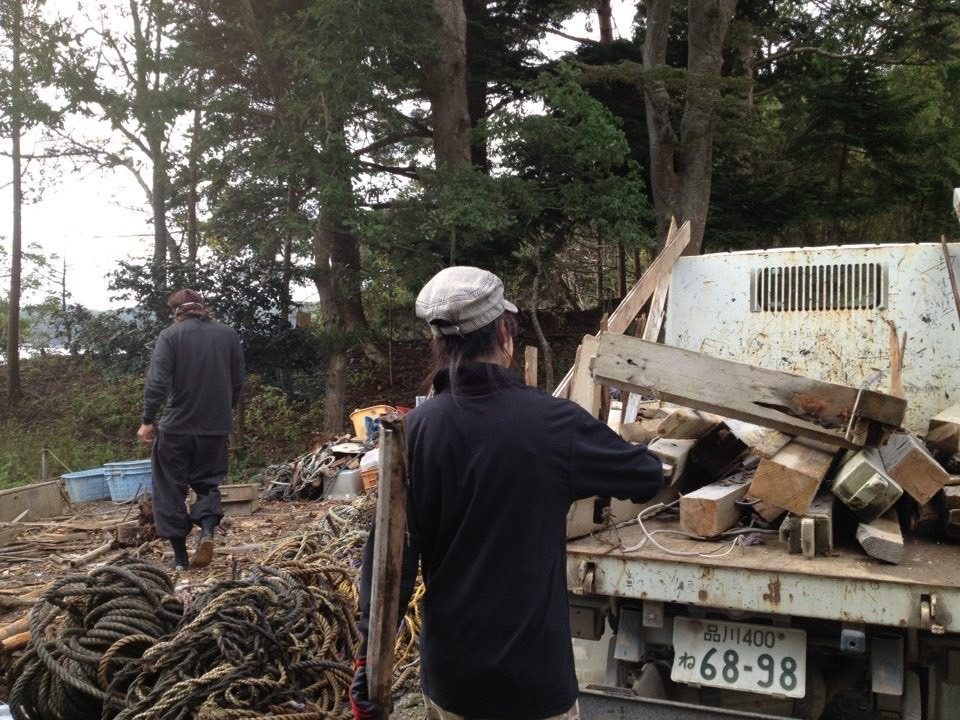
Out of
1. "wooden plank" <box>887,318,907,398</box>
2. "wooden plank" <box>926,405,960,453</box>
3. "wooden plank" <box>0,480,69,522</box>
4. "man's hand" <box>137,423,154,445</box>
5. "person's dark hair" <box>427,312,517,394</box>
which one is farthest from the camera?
"wooden plank" <box>0,480,69,522</box>

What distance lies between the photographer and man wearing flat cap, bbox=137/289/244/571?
622 centimetres

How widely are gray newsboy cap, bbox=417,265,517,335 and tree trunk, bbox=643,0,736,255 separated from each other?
11.2 metres

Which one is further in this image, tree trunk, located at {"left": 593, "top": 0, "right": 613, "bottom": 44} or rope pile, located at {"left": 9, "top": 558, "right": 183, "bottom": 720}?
tree trunk, located at {"left": 593, "top": 0, "right": 613, "bottom": 44}

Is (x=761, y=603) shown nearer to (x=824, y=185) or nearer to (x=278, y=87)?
(x=278, y=87)

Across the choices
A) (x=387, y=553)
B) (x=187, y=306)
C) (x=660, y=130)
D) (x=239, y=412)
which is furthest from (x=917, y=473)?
(x=239, y=412)

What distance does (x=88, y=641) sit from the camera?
13.1 feet

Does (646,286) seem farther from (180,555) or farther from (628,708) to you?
(180,555)

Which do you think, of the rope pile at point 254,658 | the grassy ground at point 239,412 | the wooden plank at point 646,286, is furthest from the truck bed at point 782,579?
the grassy ground at point 239,412

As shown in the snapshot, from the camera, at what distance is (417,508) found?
2051 millimetres

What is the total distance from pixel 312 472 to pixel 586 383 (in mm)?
7040

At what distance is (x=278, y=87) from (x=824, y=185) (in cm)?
886

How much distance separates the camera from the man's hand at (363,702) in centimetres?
197

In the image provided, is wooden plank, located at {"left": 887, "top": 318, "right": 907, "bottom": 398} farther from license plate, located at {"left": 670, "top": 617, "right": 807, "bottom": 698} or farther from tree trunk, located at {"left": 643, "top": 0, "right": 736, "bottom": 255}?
tree trunk, located at {"left": 643, "top": 0, "right": 736, "bottom": 255}

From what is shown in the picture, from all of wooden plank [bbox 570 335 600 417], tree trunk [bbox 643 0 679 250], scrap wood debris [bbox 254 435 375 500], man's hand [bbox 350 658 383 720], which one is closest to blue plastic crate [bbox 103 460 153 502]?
scrap wood debris [bbox 254 435 375 500]
